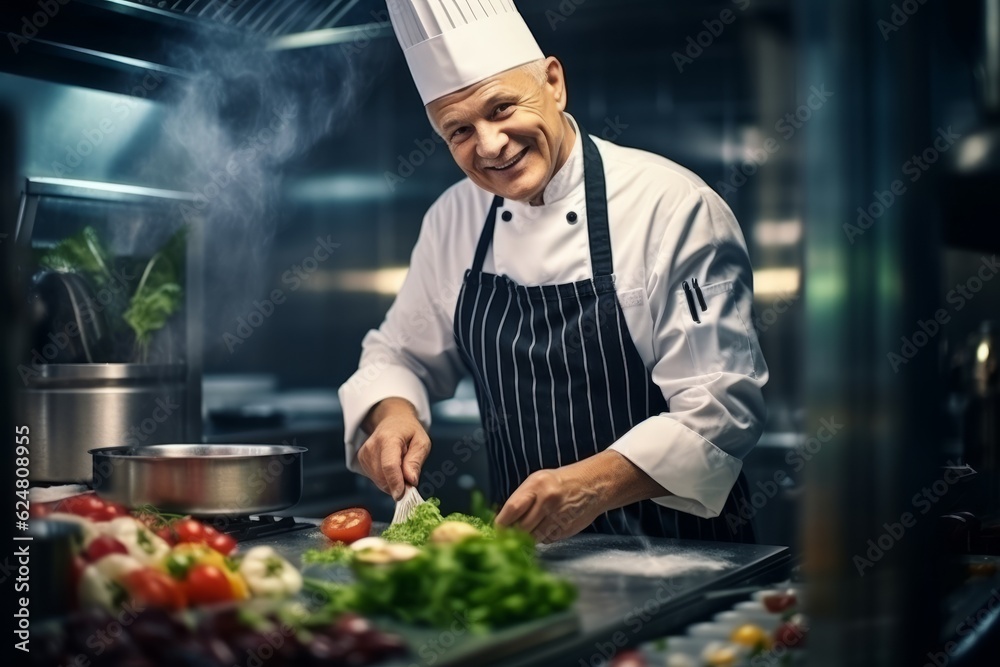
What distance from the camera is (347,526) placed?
6.63 ft

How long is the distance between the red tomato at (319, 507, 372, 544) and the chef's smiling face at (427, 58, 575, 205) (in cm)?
71

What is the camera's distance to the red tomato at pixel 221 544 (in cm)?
170

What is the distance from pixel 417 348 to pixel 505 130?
0.66 m

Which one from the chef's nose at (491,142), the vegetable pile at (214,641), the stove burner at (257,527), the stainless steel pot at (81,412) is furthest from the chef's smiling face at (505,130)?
the vegetable pile at (214,641)

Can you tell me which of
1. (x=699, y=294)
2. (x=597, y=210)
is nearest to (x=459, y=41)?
(x=597, y=210)

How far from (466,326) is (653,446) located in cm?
60

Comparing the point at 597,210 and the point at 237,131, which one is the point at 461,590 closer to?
the point at 597,210

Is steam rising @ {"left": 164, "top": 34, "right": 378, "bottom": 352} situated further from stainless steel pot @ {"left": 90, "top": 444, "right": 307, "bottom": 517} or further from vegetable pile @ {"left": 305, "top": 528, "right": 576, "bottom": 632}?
vegetable pile @ {"left": 305, "top": 528, "right": 576, "bottom": 632}

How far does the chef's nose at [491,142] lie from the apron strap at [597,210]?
0.84ft

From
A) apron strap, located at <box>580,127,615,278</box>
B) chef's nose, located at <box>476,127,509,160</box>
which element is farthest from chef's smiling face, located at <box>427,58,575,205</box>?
apron strap, located at <box>580,127,615,278</box>

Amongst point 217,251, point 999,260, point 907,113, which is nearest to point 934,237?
point 907,113

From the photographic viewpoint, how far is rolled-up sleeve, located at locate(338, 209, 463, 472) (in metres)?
2.44

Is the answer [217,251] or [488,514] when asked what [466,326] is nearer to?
[488,514]

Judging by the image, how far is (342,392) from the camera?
243 centimetres
